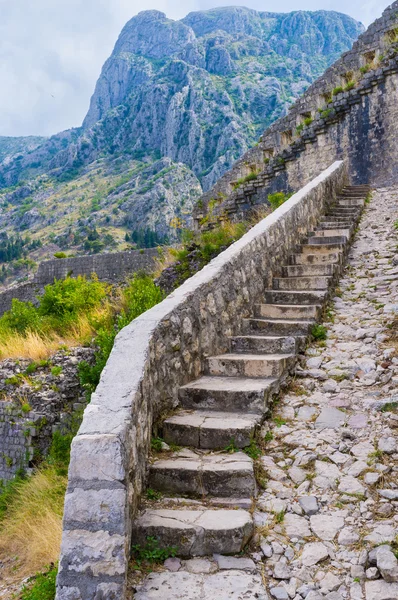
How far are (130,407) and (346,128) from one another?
1433 centimetres

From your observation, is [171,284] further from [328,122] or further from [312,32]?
[312,32]

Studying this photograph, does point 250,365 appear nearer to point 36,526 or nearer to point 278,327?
point 278,327

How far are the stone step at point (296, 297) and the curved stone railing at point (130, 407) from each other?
227 millimetres

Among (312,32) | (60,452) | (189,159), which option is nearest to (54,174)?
(189,159)

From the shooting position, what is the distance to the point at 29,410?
8.61 meters

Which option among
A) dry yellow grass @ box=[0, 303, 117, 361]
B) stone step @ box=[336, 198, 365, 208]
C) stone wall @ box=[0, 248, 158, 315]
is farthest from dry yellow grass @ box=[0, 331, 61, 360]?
stone wall @ box=[0, 248, 158, 315]

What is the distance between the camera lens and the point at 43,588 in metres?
2.94

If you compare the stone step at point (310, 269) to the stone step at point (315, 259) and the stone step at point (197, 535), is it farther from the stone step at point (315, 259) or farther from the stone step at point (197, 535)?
the stone step at point (197, 535)

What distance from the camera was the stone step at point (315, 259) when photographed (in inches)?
273

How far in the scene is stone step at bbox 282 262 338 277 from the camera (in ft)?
21.4

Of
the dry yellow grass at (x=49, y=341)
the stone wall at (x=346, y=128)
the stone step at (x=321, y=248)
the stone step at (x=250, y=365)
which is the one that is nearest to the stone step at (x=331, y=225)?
the stone step at (x=321, y=248)

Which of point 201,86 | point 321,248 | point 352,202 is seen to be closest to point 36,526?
point 321,248

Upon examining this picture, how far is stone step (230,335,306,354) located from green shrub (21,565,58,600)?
97.0 inches

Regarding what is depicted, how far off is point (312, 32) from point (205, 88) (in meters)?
55.2
